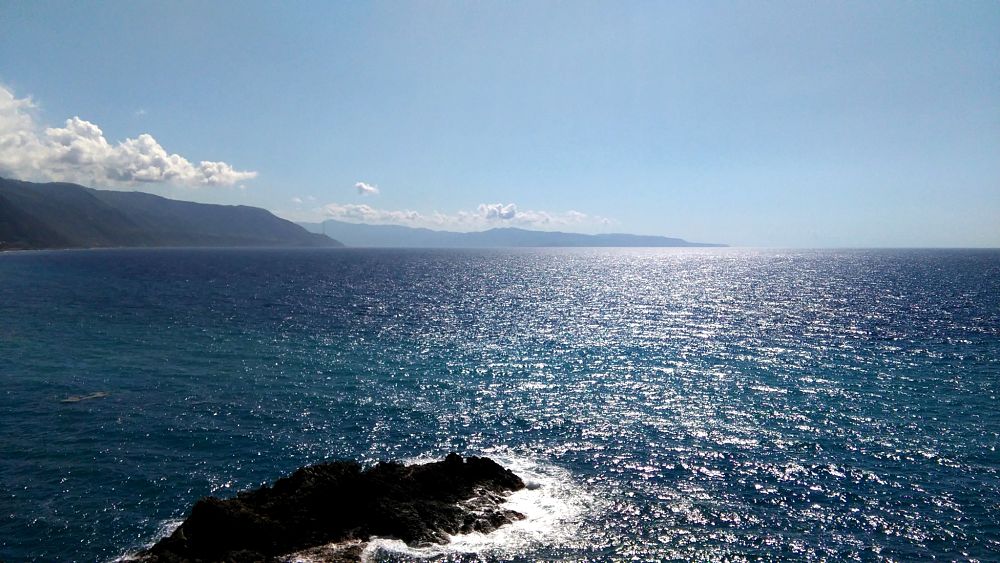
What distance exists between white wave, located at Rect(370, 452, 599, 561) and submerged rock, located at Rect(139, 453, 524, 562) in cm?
69

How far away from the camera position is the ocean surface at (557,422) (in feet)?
96.1

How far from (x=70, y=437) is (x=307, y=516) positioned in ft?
80.7

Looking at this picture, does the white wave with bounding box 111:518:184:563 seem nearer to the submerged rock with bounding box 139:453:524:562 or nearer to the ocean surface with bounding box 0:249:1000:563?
the ocean surface with bounding box 0:249:1000:563

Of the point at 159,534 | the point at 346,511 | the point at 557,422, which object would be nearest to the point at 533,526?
the point at 346,511

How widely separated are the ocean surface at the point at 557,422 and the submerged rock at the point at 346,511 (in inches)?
86.5

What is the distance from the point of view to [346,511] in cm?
3066

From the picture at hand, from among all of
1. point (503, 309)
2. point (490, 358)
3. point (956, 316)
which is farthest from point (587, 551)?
point (956, 316)

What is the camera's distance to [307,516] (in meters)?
29.7

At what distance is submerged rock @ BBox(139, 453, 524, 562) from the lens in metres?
27.0

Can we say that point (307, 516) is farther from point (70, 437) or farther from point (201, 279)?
point (201, 279)

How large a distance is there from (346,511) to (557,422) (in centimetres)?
2101

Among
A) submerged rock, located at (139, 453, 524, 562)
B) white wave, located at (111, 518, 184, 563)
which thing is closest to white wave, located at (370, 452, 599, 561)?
submerged rock, located at (139, 453, 524, 562)

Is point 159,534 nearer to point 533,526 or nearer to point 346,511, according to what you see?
point 346,511

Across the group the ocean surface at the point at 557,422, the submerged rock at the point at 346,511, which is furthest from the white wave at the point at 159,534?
the submerged rock at the point at 346,511
